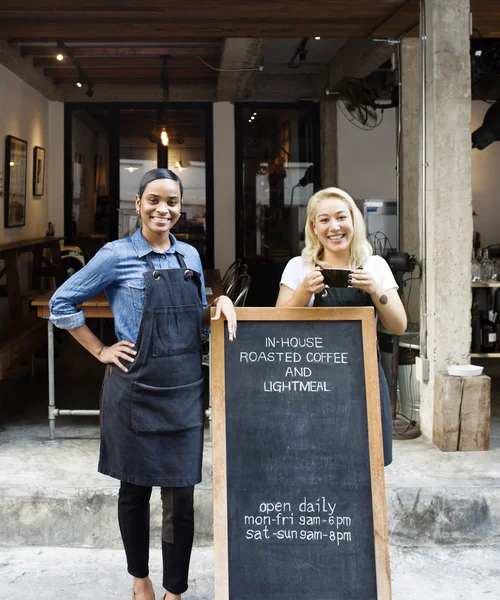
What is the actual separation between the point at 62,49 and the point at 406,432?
480 cm

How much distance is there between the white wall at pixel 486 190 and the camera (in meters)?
10.6

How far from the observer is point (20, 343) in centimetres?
547

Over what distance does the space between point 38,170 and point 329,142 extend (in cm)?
359

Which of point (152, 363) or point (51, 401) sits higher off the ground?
point (152, 363)

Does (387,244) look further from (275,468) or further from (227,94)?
(275,468)

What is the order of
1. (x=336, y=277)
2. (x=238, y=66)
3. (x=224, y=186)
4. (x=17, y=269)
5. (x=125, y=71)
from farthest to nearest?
1. (x=224, y=186)
2. (x=125, y=71)
3. (x=238, y=66)
4. (x=17, y=269)
5. (x=336, y=277)

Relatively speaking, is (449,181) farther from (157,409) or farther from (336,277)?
(157,409)

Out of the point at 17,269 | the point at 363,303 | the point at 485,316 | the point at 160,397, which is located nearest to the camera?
the point at 160,397

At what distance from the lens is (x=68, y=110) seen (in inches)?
404

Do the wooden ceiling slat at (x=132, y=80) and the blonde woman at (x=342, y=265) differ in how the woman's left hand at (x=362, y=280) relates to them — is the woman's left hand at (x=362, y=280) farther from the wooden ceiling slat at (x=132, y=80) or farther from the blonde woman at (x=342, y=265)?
the wooden ceiling slat at (x=132, y=80)

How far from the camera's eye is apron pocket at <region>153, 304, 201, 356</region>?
2.50 m

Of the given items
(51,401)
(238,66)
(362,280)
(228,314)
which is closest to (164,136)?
(238,66)

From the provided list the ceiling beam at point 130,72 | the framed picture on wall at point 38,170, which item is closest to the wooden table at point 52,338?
the framed picture on wall at point 38,170

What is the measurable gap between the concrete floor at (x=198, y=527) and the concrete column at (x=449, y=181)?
65 centimetres
